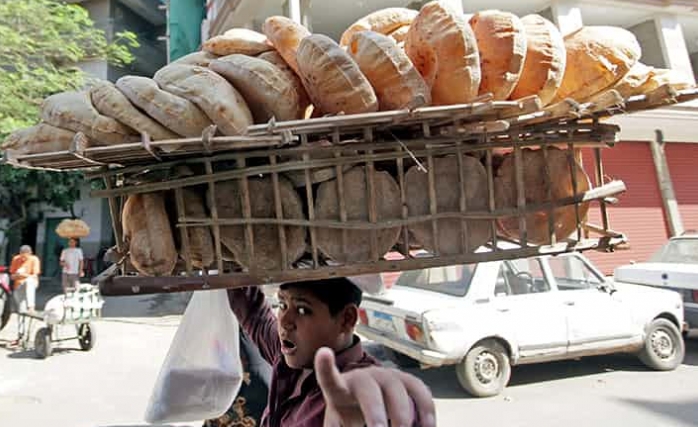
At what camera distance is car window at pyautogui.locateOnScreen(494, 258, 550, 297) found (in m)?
5.00

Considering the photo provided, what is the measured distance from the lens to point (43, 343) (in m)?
6.36

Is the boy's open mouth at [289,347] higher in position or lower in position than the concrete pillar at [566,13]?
lower

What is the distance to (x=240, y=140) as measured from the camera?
3.35ft

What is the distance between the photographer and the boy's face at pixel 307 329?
1.41m

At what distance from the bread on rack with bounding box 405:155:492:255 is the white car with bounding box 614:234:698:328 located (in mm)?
6207

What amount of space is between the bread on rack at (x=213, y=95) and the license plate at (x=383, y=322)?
13.9 feet

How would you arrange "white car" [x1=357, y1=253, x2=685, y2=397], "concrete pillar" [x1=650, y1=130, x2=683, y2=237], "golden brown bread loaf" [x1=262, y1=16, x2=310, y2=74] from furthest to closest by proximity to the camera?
1. "concrete pillar" [x1=650, y1=130, x2=683, y2=237]
2. "white car" [x1=357, y1=253, x2=685, y2=397]
3. "golden brown bread loaf" [x1=262, y1=16, x2=310, y2=74]

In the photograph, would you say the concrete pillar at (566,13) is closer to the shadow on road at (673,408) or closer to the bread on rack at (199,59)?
the shadow on road at (673,408)

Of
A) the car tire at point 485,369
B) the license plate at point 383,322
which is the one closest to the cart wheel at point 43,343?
the license plate at point 383,322

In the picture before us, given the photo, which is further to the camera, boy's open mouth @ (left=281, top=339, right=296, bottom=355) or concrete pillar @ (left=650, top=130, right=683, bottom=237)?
concrete pillar @ (left=650, top=130, right=683, bottom=237)

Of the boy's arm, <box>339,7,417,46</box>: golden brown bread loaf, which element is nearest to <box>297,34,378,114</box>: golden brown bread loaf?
<box>339,7,417,46</box>: golden brown bread loaf

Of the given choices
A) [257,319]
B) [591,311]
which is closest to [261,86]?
[257,319]

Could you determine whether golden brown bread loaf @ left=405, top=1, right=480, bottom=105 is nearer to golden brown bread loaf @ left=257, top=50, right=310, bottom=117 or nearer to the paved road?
golden brown bread loaf @ left=257, top=50, right=310, bottom=117

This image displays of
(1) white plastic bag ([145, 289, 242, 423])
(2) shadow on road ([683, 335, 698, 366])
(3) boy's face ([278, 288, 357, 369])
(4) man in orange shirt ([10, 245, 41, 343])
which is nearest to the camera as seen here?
(3) boy's face ([278, 288, 357, 369])
